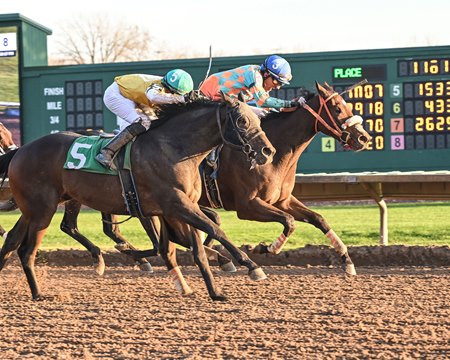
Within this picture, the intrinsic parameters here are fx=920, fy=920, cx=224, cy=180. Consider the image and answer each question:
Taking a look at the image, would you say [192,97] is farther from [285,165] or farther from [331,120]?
[331,120]

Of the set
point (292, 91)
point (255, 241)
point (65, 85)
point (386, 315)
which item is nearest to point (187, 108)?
point (386, 315)

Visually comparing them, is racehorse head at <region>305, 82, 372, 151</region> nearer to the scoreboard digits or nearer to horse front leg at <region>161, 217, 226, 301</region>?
horse front leg at <region>161, 217, 226, 301</region>

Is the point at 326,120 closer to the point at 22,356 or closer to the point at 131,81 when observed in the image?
the point at 131,81

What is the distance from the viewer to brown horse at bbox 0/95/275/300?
6520 mm

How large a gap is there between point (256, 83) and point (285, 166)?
782 mm

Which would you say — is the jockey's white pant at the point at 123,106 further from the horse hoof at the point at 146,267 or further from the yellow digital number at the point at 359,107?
the yellow digital number at the point at 359,107

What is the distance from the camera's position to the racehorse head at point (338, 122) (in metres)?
7.91

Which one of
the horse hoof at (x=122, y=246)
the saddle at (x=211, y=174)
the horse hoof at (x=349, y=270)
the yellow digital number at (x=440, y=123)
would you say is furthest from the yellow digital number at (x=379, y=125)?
the saddle at (x=211, y=174)

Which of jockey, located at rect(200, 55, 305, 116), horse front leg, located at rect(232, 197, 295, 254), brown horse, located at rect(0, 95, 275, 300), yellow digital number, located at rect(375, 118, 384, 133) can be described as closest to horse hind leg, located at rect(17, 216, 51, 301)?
brown horse, located at rect(0, 95, 275, 300)

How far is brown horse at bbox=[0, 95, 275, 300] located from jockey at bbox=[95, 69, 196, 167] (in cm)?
10

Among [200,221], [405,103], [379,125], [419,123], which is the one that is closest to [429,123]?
[419,123]

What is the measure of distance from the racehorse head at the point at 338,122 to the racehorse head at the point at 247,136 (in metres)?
1.51

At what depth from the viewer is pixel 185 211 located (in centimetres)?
651

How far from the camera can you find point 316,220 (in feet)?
26.1
